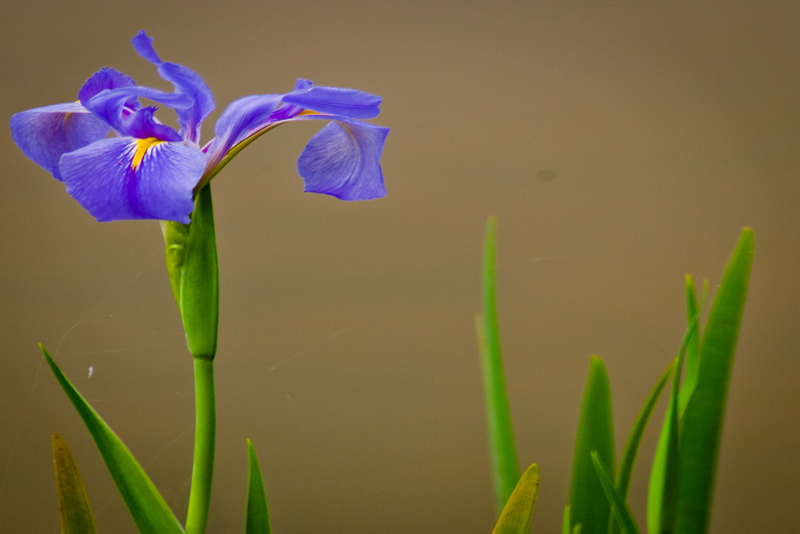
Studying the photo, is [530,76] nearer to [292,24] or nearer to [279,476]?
[292,24]

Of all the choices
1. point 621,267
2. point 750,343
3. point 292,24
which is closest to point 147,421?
point 292,24

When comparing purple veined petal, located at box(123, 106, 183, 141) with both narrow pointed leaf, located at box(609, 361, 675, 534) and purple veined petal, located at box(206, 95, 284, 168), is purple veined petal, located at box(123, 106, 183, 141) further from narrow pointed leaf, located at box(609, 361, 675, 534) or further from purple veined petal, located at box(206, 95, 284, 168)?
narrow pointed leaf, located at box(609, 361, 675, 534)

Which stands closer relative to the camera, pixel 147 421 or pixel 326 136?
pixel 326 136

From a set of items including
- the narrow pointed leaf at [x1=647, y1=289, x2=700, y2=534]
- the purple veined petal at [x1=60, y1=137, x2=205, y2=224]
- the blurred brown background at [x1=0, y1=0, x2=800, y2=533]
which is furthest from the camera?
the blurred brown background at [x1=0, y1=0, x2=800, y2=533]

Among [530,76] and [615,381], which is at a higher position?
[530,76]

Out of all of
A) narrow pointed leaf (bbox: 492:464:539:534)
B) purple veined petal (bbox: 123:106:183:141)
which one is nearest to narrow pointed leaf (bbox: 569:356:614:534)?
narrow pointed leaf (bbox: 492:464:539:534)

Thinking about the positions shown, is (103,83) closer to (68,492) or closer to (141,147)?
(141,147)

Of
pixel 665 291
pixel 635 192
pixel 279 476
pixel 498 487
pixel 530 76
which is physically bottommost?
pixel 279 476

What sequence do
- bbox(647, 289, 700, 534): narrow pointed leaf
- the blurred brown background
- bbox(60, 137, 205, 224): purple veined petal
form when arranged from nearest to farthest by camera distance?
Answer: bbox(60, 137, 205, 224): purple veined petal
bbox(647, 289, 700, 534): narrow pointed leaf
the blurred brown background
